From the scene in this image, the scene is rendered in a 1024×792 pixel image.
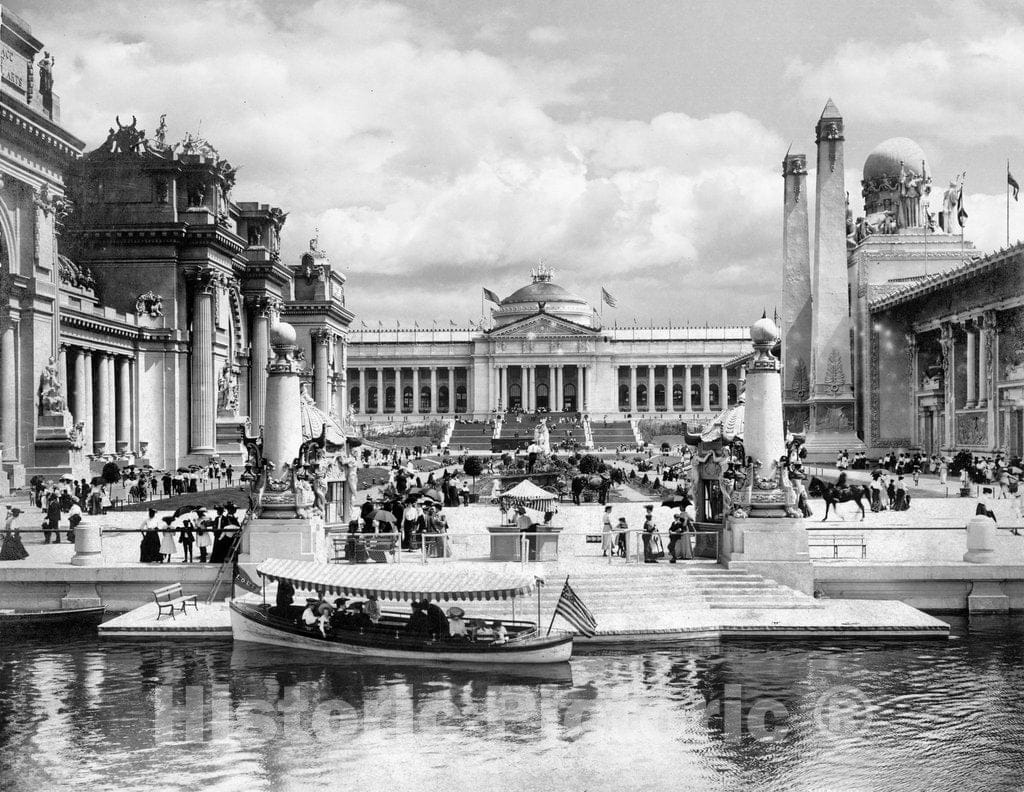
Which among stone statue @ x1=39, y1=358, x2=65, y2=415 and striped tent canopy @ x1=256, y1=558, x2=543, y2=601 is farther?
stone statue @ x1=39, y1=358, x2=65, y2=415

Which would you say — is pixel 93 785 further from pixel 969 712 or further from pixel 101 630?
pixel 969 712

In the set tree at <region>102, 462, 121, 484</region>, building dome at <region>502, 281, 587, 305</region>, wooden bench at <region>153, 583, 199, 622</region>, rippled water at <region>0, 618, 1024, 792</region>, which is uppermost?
building dome at <region>502, 281, 587, 305</region>

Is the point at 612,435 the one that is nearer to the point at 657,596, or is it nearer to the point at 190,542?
the point at 190,542

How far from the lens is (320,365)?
88438 millimetres

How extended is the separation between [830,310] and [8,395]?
32.3 m

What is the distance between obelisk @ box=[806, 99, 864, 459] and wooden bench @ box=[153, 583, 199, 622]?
3359cm

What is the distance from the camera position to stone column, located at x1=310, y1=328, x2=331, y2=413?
88.4 meters

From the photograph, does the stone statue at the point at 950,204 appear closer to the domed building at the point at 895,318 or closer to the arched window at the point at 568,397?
the domed building at the point at 895,318

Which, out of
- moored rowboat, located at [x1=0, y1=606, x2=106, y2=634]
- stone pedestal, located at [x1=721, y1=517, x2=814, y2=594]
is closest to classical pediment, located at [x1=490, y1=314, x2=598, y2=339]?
stone pedestal, located at [x1=721, y1=517, x2=814, y2=594]

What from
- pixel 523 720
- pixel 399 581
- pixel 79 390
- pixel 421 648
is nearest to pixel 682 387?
pixel 79 390

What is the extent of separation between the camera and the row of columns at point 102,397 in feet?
160

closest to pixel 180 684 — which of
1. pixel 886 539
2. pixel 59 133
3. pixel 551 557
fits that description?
pixel 551 557

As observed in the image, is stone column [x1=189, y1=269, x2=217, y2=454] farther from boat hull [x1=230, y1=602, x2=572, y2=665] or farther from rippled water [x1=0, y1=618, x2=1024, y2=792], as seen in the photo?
boat hull [x1=230, y1=602, x2=572, y2=665]

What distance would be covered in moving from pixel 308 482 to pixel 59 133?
24662 millimetres
